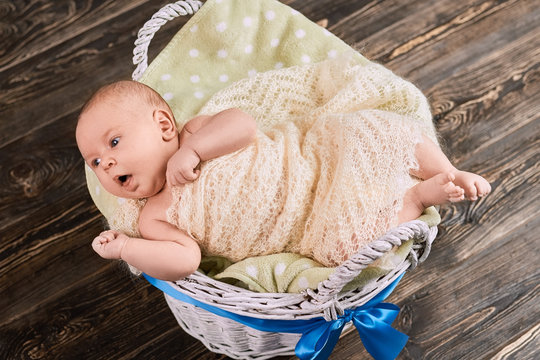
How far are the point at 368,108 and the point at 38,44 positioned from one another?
1.05 m

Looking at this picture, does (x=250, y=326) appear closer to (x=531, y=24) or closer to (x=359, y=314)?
(x=359, y=314)

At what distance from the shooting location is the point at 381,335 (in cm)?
94

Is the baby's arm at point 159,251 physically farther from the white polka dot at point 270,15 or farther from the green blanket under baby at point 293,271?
the white polka dot at point 270,15

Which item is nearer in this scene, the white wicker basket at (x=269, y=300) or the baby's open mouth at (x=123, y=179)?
the white wicker basket at (x=269, y=300)

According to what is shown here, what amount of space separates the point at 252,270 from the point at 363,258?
24 cm

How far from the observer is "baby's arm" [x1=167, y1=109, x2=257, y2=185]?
0.96 meters

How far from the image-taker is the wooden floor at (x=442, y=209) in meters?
1.25

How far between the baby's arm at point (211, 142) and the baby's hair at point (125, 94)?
89mm

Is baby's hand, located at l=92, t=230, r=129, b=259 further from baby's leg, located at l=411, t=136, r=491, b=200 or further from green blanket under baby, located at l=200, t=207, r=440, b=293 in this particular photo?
baby's leg, located at l=411, t=136, r=491, b=200

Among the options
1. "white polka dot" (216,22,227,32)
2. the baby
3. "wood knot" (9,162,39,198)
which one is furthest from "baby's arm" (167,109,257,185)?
"wood knot" (9,162,39,198)

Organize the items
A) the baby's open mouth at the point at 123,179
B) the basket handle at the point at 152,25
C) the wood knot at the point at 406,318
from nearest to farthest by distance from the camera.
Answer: the baby's open mouth at the point at 123,179 < the basket handle at the point at 152,25 < the wood knot at the point at 406,318

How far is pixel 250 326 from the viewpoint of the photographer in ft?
3.09

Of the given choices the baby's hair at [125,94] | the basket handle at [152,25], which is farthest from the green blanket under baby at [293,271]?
the basket handle at [152,25]

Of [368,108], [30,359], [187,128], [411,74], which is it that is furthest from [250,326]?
[411,74]
